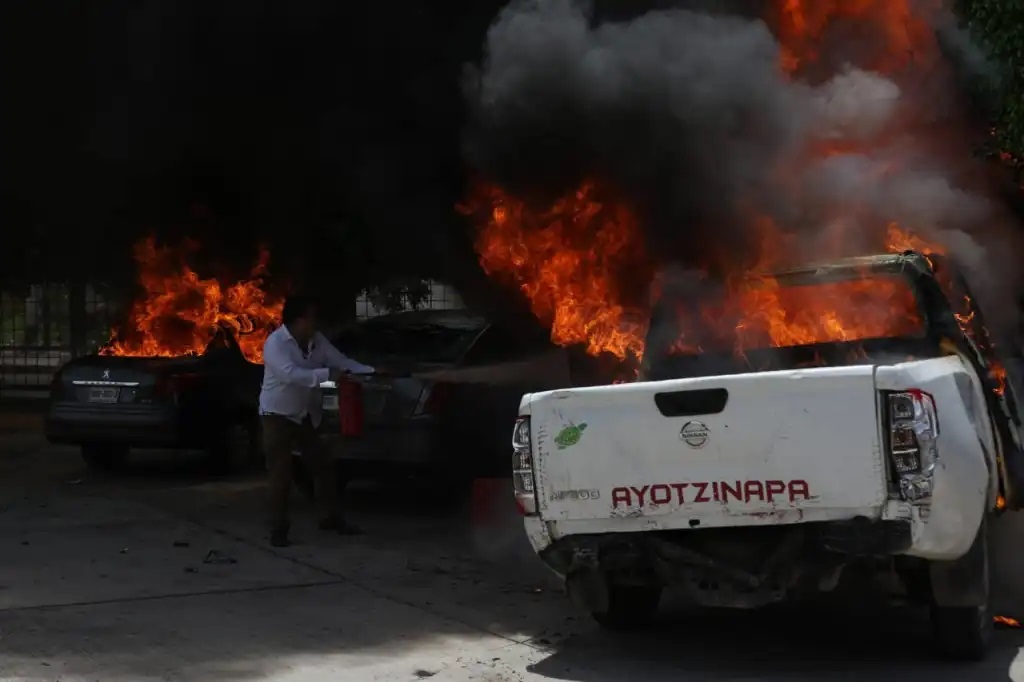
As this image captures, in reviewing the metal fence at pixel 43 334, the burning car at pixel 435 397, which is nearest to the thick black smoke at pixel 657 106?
the burning car at pixel 435 397

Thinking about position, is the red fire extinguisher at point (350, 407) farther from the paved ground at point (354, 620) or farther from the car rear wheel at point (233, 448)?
the car rear wheel at point (233, 448)

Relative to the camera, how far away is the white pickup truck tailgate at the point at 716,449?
17.5 feet

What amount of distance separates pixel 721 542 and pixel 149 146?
8599 millimetres

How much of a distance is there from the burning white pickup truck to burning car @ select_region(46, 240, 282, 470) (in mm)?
6691

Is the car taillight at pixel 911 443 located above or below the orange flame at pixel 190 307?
below

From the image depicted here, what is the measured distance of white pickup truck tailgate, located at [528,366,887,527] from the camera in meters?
5.33

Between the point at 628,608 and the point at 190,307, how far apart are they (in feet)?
28.5

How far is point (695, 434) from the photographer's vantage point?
558cm

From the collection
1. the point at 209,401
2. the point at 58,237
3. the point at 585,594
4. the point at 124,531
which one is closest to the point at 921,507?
the point at 585,594

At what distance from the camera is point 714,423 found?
555 cm

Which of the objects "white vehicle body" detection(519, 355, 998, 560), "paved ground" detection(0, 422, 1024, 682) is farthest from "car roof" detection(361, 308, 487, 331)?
"white vehicle body" detection(519, 355, 998, 560)

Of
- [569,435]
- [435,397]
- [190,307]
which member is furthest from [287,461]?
[190,307]

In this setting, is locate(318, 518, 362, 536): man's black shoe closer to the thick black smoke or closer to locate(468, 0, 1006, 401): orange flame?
locate(468, 0, 1006, 401): orange flame

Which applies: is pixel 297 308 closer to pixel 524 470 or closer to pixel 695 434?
pixel 524 470
